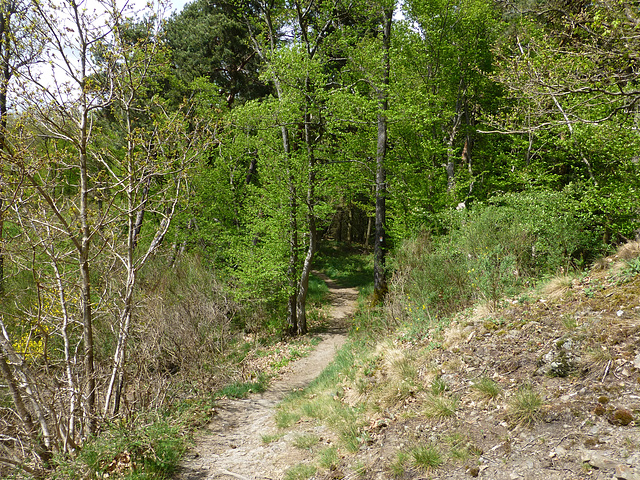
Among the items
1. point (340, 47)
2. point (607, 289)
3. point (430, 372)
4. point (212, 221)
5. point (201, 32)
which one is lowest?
point (430, 372)

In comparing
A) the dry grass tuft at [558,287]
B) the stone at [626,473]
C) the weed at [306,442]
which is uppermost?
the dry grass tuft at [558,287]

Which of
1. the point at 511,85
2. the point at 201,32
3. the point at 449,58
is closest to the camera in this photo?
the point at 511,85

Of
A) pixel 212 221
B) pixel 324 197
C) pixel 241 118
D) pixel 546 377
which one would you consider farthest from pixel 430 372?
pixel 212 221

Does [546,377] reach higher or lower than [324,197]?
lower

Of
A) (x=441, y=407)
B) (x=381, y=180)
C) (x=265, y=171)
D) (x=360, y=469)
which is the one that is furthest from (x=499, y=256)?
(x=265, y=171)

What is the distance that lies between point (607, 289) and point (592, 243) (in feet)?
7.00

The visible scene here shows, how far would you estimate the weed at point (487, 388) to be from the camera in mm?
3975

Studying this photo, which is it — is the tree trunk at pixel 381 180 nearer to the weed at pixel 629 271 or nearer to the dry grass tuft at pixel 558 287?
the dry grass tuft at pixel 558 287

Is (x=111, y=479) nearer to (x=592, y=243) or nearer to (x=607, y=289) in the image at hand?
(x=607, y=289)

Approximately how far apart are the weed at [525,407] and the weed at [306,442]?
2.66 metres

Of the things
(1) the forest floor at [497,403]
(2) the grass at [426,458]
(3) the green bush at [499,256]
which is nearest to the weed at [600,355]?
(1) the forest floor at [497,403]

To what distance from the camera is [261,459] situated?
515 cm

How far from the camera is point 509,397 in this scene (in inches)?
150

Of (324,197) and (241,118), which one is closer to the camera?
(241,118)
